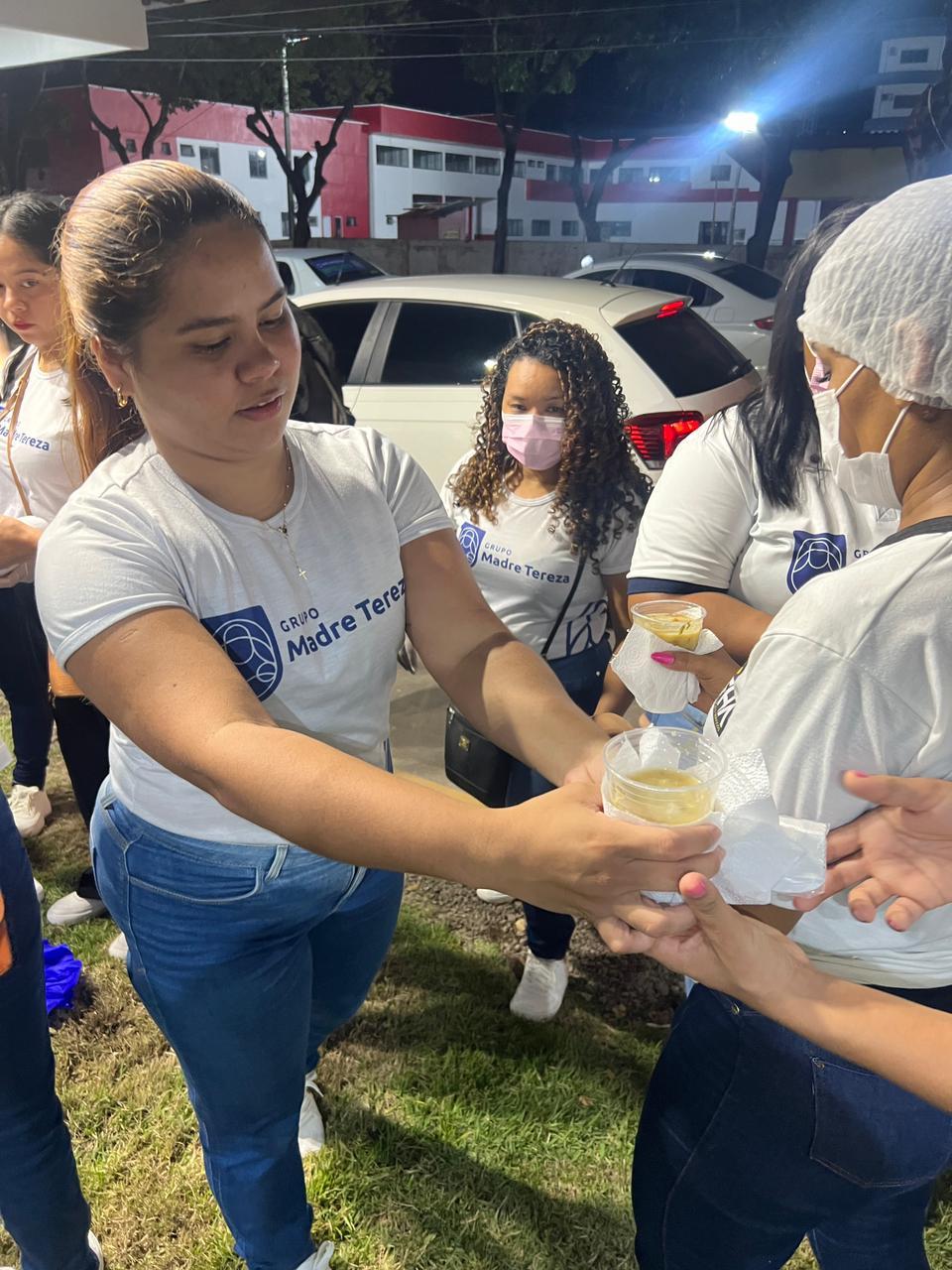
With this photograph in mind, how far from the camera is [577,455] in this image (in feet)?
8.46

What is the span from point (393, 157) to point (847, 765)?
31.9 metres

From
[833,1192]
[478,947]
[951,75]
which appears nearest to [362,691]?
[833,1192]

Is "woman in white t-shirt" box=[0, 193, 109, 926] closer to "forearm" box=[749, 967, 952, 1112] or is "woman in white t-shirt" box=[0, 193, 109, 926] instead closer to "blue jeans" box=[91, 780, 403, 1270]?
"blue jeans" box=[91, 780, 403, 1270]

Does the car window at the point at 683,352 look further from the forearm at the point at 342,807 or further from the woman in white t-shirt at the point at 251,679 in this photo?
the forearm at the point at 342,807

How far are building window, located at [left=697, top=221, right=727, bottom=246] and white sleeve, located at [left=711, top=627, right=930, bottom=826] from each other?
29.2 m

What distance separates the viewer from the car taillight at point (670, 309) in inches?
200

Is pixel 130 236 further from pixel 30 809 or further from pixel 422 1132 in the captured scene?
pixel 30 809

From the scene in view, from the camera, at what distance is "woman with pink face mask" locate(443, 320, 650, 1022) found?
2537mm

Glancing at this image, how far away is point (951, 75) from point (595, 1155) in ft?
60.8

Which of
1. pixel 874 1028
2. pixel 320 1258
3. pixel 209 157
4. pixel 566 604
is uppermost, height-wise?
pixel 209 157

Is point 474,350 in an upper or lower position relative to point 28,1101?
upper

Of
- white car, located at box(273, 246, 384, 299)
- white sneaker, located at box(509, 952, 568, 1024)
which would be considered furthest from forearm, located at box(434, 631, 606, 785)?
white car, located at box(273, 246, 384, 299)

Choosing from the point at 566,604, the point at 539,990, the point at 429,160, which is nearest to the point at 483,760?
the point at 566,604

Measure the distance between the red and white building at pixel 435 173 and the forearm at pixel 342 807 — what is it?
Answer: 25.2 m
